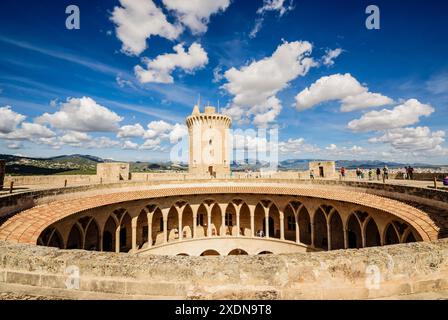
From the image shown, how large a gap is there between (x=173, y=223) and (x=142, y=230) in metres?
3.90

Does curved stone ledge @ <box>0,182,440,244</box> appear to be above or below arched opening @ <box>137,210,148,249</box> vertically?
above

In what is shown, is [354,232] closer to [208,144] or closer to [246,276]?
[246,276]

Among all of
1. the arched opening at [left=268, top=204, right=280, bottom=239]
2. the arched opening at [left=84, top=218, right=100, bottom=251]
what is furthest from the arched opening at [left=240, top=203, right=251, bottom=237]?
the arched opening at [left=84, top=218, right=100, bottom=251]

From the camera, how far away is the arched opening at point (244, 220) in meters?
30.9

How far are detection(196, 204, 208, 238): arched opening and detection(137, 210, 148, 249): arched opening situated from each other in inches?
260

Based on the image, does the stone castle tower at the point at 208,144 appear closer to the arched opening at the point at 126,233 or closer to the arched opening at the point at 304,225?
the arched opening at the point at 304,225

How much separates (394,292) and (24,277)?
21.8ft

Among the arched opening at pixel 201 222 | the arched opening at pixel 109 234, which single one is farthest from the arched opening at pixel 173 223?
the arched opening at pixel 109 234

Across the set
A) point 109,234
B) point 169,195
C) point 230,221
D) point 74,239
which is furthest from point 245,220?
point 74,239

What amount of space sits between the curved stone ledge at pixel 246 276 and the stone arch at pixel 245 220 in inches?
1052

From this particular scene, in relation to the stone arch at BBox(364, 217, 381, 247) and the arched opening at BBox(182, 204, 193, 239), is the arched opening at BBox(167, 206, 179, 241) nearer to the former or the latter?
the arched opening at BBox(182, 204, 193, 239)

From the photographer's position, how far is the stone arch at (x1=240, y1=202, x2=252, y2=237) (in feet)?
101
